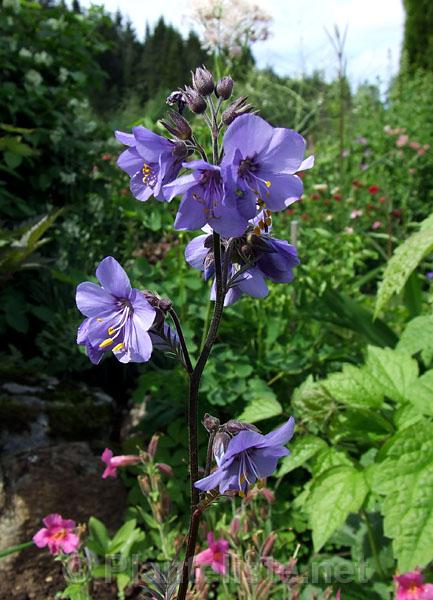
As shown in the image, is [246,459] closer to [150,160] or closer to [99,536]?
[150,160]

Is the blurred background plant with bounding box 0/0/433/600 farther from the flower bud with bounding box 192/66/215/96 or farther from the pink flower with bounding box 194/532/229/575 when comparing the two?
the flower bud with bounding box 192/66/215/96

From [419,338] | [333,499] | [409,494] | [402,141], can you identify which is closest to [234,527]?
[333,499]

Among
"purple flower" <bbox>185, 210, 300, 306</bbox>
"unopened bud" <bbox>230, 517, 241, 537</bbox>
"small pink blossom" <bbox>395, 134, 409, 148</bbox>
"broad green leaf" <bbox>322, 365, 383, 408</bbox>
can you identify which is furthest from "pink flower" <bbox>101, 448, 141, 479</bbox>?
"small pink blossom" <bbox>395, 134, 409, 148</bbox>

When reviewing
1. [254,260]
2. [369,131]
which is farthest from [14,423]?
[369,131]

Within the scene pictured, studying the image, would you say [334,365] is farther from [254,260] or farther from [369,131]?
[369,131]

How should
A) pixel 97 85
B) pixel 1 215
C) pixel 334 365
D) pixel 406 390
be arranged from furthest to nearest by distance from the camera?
pixel 97 85 < pixel 1 215 < pixel 334 365 < pixel 406 390

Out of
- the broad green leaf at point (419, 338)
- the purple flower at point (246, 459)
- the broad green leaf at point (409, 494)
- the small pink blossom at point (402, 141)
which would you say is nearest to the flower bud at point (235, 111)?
the purple flower at point (246, 459)

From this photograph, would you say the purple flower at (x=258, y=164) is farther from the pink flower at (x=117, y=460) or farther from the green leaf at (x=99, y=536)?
the green leaf at (x=99, y=536)
